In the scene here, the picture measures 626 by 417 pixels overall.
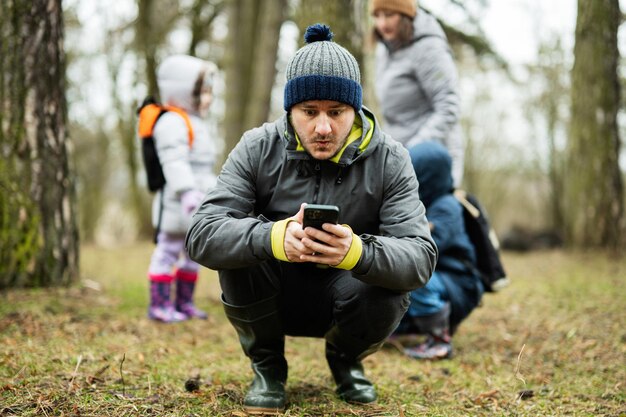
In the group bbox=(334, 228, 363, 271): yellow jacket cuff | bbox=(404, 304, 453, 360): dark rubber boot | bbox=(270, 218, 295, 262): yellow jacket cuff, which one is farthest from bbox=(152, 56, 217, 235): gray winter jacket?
bbox=(334, 228, 363, 271): yellow jacket cuff

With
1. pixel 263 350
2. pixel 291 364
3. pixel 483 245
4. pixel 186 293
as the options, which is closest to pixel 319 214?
pixel 263 350

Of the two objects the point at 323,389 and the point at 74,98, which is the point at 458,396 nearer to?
the point at 323,389

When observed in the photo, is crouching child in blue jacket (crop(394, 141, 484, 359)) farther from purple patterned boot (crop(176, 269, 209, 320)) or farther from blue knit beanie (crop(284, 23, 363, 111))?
purple patterned boot (crop(176, 269, 209, 320))

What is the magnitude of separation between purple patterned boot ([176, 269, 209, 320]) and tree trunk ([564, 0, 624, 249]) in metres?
5.40

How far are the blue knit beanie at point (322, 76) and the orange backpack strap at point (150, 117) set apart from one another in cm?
205

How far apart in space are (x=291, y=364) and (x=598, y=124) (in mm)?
5942

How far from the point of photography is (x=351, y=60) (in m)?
2.33

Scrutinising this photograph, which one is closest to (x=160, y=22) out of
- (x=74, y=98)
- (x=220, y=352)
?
(x=74, y=98)

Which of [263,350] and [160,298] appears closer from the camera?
[263,350]

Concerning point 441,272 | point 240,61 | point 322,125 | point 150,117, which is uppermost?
point 240,61

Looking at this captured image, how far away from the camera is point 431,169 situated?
3562 mm

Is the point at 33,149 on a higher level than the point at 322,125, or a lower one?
lower

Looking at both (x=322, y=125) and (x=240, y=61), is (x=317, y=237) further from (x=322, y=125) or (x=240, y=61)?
(x=240, y=61)

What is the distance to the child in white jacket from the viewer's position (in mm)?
4035
